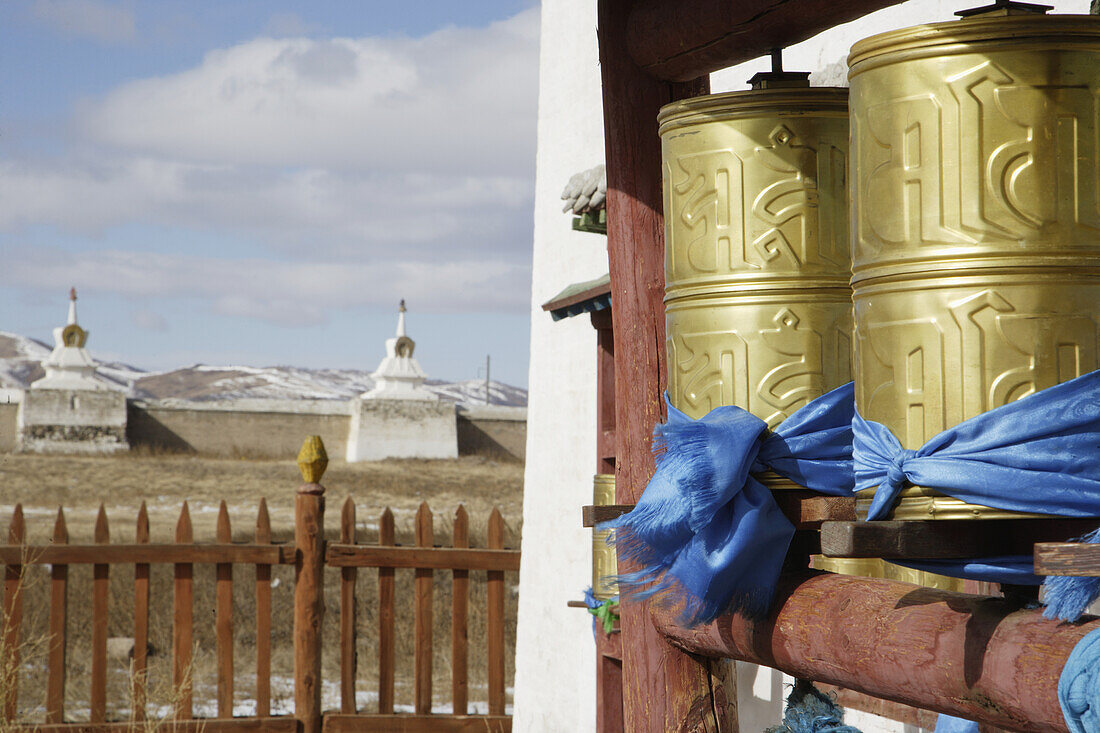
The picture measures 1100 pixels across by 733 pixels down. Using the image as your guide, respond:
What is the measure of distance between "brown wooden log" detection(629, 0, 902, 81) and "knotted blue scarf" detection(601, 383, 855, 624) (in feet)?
2.21

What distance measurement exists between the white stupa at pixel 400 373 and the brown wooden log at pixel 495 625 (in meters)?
17.5

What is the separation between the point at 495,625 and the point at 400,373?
59.7ft

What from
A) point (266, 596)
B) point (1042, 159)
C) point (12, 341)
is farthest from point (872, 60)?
point (12, 341)

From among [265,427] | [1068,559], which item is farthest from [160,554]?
[265,427]

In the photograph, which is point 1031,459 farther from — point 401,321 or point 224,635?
point 401,321

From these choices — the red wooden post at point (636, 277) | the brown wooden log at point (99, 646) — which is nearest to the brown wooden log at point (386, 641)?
the brown wooden log at point (99, 646)

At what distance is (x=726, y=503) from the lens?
1879mm

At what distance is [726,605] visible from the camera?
1945 millimetres

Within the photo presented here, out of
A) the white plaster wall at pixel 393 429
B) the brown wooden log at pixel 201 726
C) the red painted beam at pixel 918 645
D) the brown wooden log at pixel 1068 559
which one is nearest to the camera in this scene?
the brown wooden log at pixel 1068 559

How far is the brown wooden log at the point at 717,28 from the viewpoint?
1982mm

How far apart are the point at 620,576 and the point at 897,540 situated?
648mm

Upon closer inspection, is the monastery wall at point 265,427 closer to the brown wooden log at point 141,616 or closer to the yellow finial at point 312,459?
the brown wooden log at point 141,616

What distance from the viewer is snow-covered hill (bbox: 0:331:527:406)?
65.3 meters

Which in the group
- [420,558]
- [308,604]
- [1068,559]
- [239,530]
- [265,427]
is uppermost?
[265,427]
